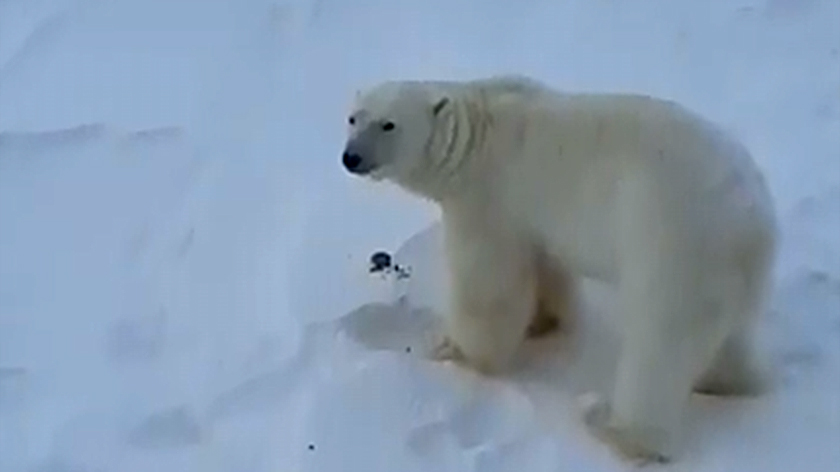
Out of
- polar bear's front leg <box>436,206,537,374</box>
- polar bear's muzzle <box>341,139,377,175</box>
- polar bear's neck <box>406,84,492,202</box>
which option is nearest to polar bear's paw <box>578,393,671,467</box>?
polar bear's front leg <box>436,206,537,374</box>

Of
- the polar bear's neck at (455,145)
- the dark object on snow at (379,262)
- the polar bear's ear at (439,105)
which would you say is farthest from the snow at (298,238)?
the polar bear's ear at (439,105)

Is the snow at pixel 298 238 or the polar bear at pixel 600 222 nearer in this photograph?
the polar bear at pixel 600 222

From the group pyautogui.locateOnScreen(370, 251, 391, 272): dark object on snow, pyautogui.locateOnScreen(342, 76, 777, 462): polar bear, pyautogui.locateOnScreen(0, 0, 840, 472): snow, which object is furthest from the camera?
pyautogui.locateOnScreen(370, 251, 391, 272): dark object on snow

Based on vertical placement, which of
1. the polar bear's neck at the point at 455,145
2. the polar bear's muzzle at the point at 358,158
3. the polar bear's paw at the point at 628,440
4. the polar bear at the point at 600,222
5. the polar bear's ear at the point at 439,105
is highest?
the polar bear's ear at the point at 439,105

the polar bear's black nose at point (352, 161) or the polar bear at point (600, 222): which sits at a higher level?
the polar bear's black nose at point (352, 161)

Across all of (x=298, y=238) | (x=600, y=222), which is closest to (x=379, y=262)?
(x=298, y=238)

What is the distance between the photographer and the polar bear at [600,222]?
9.20 feet

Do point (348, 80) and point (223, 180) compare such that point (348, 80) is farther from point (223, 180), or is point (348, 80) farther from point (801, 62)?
point (801, 62)

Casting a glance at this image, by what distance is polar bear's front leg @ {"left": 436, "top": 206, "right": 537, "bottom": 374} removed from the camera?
3086 millimetres

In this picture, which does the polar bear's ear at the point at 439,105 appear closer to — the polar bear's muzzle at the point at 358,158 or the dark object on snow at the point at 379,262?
the polar bear's muzzle at the point at 358,158

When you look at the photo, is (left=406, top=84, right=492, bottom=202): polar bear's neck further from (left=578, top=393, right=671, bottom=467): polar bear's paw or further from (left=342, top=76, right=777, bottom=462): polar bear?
(left=578, top=393, right=671, bottom=467): polar bear's paw

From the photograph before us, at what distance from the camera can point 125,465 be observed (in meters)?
2.94

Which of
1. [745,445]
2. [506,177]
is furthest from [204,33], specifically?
[745,445]

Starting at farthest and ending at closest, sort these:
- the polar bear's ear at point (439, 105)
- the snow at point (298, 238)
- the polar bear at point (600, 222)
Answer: the polar bear's ear at point (439, 105)
the snow at point (298, 238)
the polar bear at point (600, 222)
